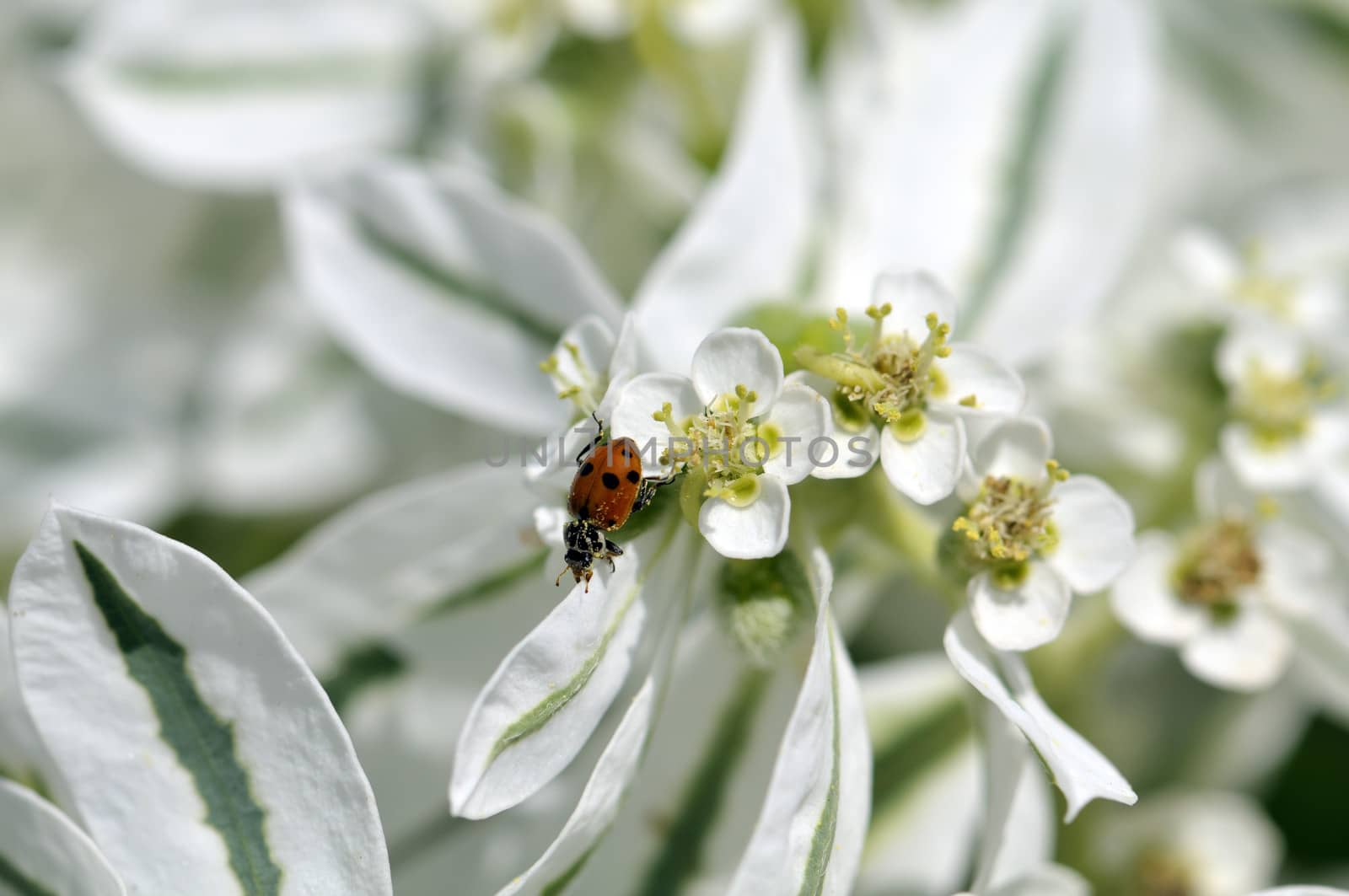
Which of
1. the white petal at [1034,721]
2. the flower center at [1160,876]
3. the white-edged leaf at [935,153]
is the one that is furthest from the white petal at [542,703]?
the flower center at [1160,876]

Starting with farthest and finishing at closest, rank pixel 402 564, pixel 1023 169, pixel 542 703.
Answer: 1. pixel 1023 169
2. pixel 402 564
3. pixel 542 703

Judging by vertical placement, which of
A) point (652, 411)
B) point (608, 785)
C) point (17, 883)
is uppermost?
point (652, 411)

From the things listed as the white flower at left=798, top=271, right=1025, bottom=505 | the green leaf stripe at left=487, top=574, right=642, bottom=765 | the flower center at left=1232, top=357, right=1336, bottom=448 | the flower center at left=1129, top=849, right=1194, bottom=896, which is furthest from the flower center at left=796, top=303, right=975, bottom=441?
the flower center at left=1129, top=849, right=1194, bottom=896

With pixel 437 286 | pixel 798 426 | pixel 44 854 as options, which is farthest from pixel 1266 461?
pixel 44 854

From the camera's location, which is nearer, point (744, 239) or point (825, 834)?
point (825, 834)

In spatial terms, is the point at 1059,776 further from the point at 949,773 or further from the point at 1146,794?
the point at 1146,794

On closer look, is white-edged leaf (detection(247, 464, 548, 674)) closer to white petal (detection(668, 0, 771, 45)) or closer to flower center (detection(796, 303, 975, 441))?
flower center (detection(796, 303, 975, 441))

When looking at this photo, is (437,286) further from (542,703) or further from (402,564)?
(542,703)
